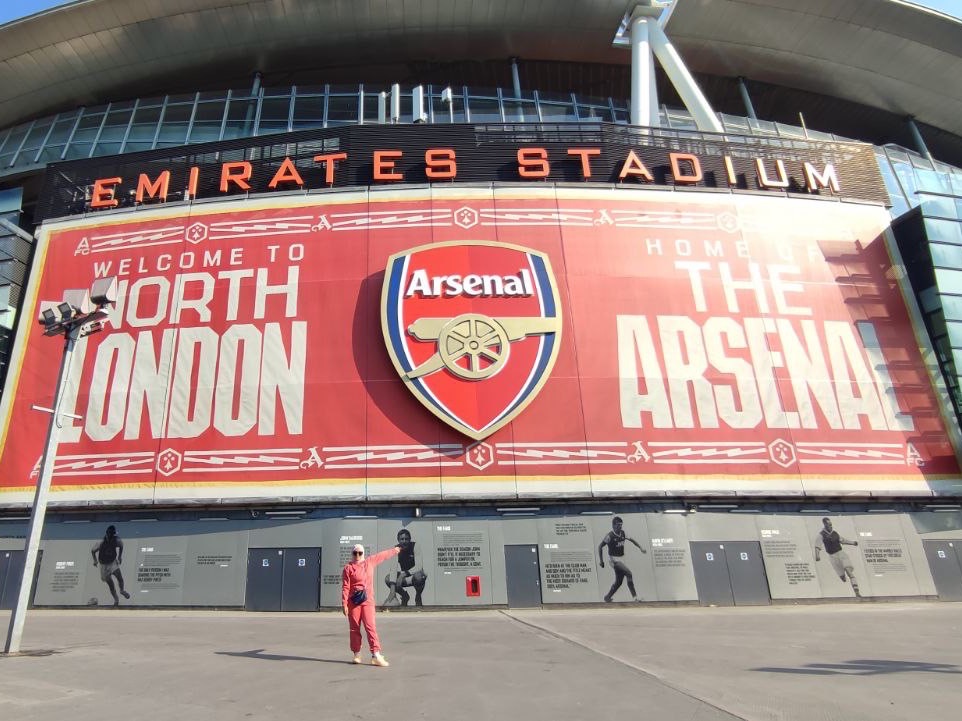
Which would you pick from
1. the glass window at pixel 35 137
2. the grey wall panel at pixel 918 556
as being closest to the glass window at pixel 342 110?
the glass window at pixel 35 137

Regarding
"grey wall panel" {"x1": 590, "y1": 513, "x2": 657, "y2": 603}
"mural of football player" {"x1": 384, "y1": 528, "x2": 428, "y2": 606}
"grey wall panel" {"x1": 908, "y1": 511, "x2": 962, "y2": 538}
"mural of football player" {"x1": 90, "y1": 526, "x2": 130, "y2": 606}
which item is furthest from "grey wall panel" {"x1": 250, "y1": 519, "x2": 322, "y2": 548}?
"grey wall panel" {"x1": 908, "y1": 511, "x2": 962, "y2": 538}

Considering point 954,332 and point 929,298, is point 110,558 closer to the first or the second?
point 954,332

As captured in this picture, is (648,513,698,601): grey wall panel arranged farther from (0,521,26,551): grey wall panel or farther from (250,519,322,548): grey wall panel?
(0,521,26,551): grey wall panel

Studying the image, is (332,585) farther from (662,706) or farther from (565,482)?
(662,706)

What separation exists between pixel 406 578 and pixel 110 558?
943 centimetres

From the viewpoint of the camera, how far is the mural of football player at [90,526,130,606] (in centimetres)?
1750

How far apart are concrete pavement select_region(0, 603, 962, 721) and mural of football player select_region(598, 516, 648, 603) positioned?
4230 millimetres

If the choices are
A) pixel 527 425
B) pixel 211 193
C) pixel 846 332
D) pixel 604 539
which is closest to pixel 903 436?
pixel 846 332

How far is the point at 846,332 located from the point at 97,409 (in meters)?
26.9

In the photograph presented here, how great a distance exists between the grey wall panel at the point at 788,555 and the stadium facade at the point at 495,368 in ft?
0.27

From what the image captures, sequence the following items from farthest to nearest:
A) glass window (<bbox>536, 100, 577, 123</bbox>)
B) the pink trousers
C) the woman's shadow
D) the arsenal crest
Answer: glass window (<bbox>536, 100, 577, 123</bbox>), the arsenal crest, the woman's shadow, the pink trousers

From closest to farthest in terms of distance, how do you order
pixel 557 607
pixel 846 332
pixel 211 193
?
pixel 557 607
pixel 846 332
pixel 211 193

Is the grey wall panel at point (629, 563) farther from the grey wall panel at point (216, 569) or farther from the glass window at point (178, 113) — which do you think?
the glass window at point (178, 113)

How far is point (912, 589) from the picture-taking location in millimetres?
17734
